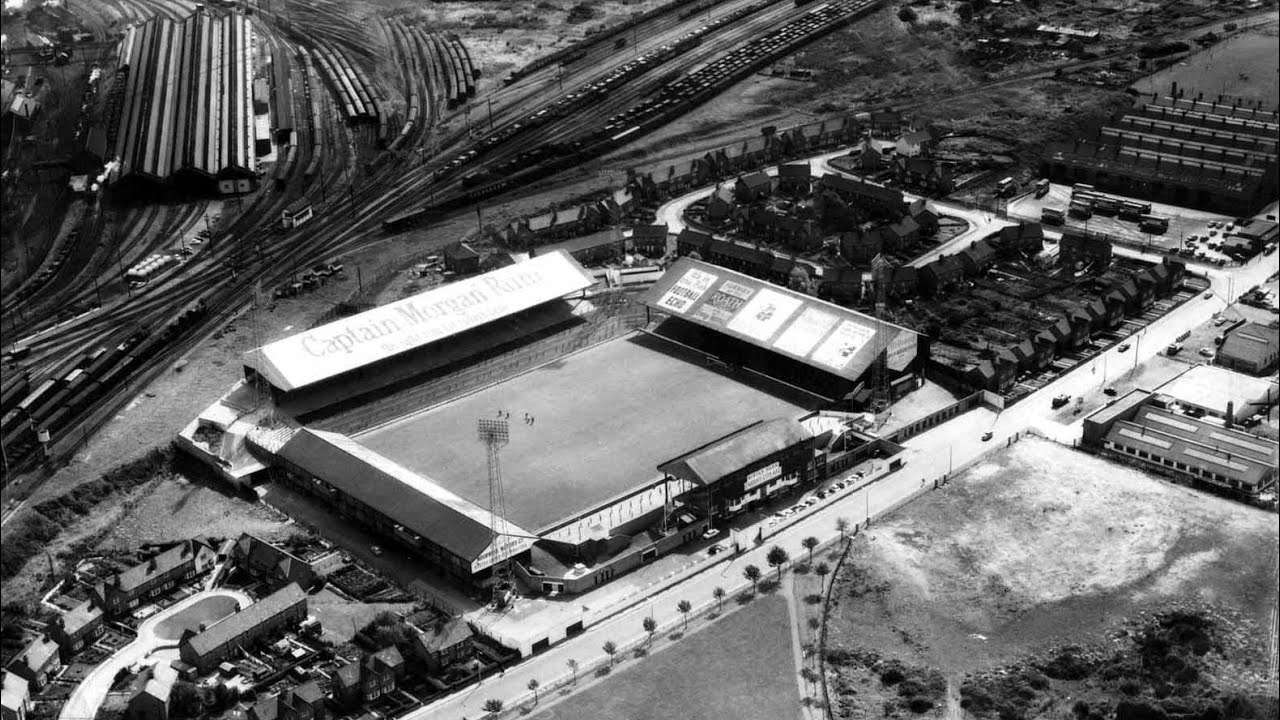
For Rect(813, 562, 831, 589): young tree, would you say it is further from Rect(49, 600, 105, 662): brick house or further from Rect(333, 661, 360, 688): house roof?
Rect(49, 600, 105, 662): brick house

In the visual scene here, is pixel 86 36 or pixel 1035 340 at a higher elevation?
pixel 86 36

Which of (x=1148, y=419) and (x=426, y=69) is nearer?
(x=1148, y=419)

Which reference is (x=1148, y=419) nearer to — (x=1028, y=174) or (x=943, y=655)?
(x=943, y=655)

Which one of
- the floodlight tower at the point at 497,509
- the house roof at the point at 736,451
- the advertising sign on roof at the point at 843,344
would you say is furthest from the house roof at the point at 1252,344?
the floodlight tower at the point at 497,509

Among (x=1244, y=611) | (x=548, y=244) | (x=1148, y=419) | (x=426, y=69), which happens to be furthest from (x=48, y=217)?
(x=1244, y=611)

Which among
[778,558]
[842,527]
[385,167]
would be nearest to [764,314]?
[842,527]
